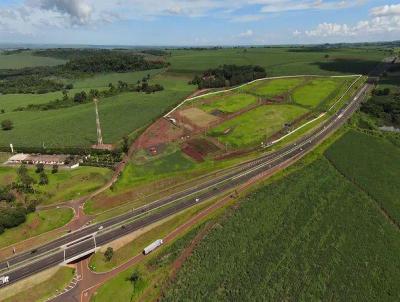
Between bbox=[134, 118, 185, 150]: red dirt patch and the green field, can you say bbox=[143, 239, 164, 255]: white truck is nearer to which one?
the green field

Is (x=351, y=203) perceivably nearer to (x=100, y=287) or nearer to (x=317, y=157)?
(x=317, y=157)

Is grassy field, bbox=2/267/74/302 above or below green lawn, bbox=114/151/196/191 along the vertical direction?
above

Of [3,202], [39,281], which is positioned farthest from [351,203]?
[3,202]

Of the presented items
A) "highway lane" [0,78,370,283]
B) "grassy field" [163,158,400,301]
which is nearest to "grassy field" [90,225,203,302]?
"grassy field" [163,158,400,301]

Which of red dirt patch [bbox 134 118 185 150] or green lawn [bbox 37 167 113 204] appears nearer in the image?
green lawn [bbox 37 167 113 204]

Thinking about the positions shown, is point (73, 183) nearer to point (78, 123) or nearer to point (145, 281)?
point (145, 281)

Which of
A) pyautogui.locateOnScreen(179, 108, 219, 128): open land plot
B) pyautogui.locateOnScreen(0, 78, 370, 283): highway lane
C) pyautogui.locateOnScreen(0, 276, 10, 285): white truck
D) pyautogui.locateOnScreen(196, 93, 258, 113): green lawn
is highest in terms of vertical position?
pyautogui.locateOnScreen(0, 276, 10, 285): white truck

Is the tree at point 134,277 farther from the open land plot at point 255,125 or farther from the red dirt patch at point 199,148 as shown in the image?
the open land plot at point 255,125

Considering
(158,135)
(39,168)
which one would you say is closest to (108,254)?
(39,168)
